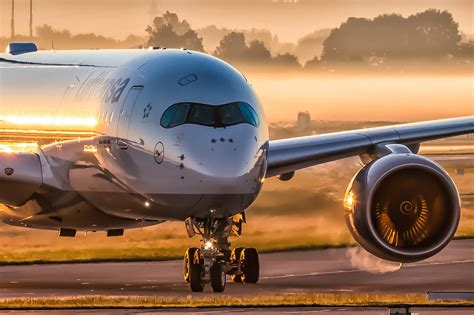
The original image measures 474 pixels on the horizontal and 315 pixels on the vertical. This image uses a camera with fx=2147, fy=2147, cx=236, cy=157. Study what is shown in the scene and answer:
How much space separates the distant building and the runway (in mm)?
3444

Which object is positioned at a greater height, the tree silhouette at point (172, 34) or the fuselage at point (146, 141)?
the tree silhouette at point (172, 34)

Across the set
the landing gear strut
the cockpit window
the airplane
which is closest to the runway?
the landing gear strut

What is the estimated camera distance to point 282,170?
4628 centimetres

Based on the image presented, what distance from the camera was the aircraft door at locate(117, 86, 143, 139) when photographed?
Result: 41.6 metres

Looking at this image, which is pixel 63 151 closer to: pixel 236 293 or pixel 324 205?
pixel 236 293

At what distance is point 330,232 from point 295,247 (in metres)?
1.56

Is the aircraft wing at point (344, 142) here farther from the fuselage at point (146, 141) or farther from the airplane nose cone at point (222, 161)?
the airplane nose cone at point (222, 161)

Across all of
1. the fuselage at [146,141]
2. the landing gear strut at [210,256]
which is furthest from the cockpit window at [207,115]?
the landing gear strut at [210,256]

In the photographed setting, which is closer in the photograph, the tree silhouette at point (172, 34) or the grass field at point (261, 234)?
the grass field at point (261, 234)

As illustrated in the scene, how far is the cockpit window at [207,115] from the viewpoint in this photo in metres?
40.2

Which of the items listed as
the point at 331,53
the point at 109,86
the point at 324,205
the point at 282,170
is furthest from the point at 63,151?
the point at 331,53

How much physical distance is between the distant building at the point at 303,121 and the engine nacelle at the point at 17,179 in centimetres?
1224

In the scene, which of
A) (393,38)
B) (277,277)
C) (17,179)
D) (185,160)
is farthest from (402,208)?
(393,38)

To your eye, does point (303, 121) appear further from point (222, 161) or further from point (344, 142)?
point (222, 161)
